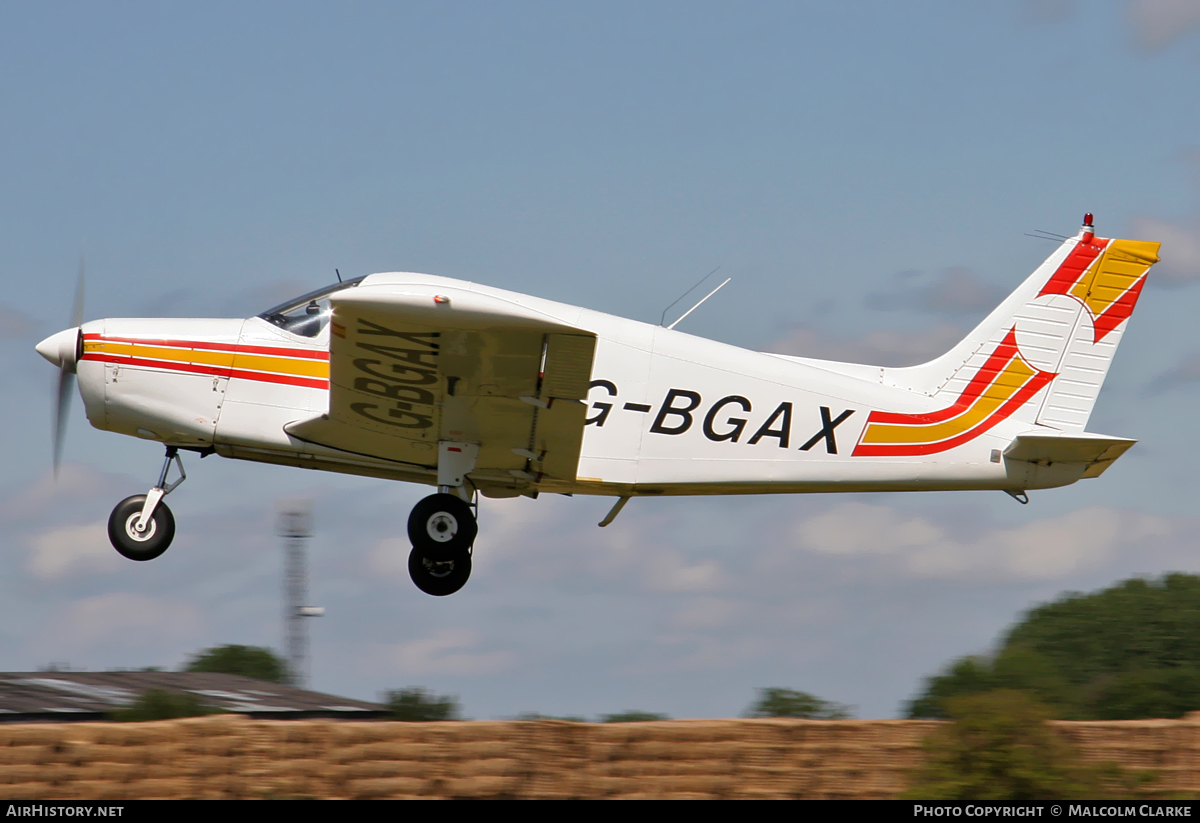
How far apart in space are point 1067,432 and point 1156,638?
1791 centimetres

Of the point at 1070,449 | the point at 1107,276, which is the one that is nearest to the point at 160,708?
the point at 1070,449

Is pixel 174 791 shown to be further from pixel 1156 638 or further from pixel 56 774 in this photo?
pixel 1156 638

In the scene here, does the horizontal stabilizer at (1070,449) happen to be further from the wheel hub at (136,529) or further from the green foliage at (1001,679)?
the wheel hub at (136,529)

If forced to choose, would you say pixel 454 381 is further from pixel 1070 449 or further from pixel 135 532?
pixel 1070 449

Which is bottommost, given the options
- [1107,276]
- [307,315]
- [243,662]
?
[243,662]

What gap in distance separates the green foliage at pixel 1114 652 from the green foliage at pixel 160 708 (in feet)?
28.1

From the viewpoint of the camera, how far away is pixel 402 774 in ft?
25.2

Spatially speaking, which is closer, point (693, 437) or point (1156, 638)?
point (693, 437)

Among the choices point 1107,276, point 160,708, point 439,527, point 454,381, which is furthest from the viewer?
point 160,708

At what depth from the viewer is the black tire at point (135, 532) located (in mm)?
9562

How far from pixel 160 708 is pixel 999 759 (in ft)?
28.2

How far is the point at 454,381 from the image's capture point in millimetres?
8617

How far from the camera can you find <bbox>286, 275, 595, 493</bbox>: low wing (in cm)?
780
